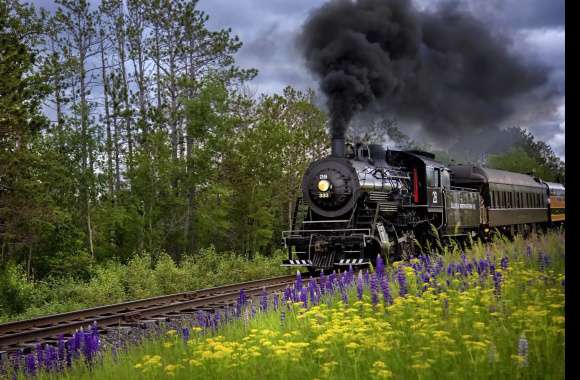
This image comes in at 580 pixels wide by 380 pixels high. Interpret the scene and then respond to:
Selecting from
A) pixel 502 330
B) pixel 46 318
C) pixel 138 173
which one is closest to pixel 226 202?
pixel 138 173

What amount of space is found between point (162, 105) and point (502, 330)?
A: 24.7 metres

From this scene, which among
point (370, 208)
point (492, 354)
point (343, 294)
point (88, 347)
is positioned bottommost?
point (88, 347)

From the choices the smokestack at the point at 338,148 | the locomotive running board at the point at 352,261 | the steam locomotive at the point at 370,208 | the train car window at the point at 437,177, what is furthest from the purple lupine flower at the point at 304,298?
the train car window at the point at 437,177

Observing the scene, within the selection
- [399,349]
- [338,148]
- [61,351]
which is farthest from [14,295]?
[399,349]

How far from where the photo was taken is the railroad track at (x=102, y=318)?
28.8 feet

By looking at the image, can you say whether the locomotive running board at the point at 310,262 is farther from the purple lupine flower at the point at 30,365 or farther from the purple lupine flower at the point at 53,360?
the purple lupine flower at the point at 30,365

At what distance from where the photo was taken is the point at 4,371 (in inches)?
260

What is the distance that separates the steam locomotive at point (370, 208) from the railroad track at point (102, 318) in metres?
3.13

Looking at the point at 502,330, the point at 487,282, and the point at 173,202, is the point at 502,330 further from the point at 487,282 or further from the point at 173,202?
the point at 173,202

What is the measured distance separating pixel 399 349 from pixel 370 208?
10.8 metres

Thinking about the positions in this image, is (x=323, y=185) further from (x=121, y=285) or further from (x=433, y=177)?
(x=121, y=285)

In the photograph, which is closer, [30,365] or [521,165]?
[30,365]

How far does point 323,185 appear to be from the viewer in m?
15.6

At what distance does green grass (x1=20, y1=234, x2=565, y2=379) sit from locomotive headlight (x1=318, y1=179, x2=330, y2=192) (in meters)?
8.44
